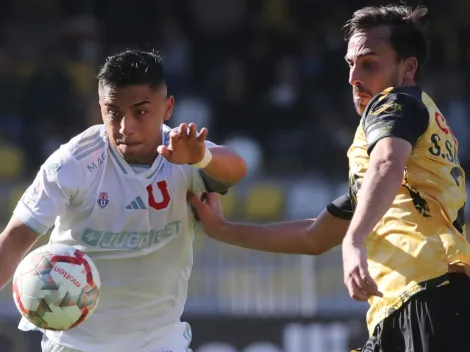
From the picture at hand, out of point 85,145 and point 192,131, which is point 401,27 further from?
point 85,145

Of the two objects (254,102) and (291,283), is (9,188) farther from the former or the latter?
(254,102)

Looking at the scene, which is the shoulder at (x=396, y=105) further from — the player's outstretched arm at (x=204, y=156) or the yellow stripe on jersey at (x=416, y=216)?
the player's outstretched arm at (x=204, y=156)

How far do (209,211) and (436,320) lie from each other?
1.51 m

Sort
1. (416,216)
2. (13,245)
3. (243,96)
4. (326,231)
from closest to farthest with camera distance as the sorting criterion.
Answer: (416,216), (13,245), (326,231), (243,96)

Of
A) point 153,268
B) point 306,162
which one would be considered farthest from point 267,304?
point 153,268

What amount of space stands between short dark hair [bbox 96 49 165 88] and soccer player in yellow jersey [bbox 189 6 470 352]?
1012 millimetres

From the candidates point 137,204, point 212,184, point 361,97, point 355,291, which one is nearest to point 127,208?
point 137,204

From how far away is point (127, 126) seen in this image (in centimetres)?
511

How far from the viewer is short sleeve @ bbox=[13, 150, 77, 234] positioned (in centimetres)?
502

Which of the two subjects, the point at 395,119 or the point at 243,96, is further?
the point at 243,96

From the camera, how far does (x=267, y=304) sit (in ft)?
33.0

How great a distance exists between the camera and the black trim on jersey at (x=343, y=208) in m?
5.32

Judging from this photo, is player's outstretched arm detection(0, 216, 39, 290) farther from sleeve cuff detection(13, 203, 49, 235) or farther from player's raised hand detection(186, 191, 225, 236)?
player's raised hand detection(186, 191, 225, 236)

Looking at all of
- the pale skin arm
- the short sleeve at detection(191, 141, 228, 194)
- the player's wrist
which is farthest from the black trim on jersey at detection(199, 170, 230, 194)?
the pale skin arm
